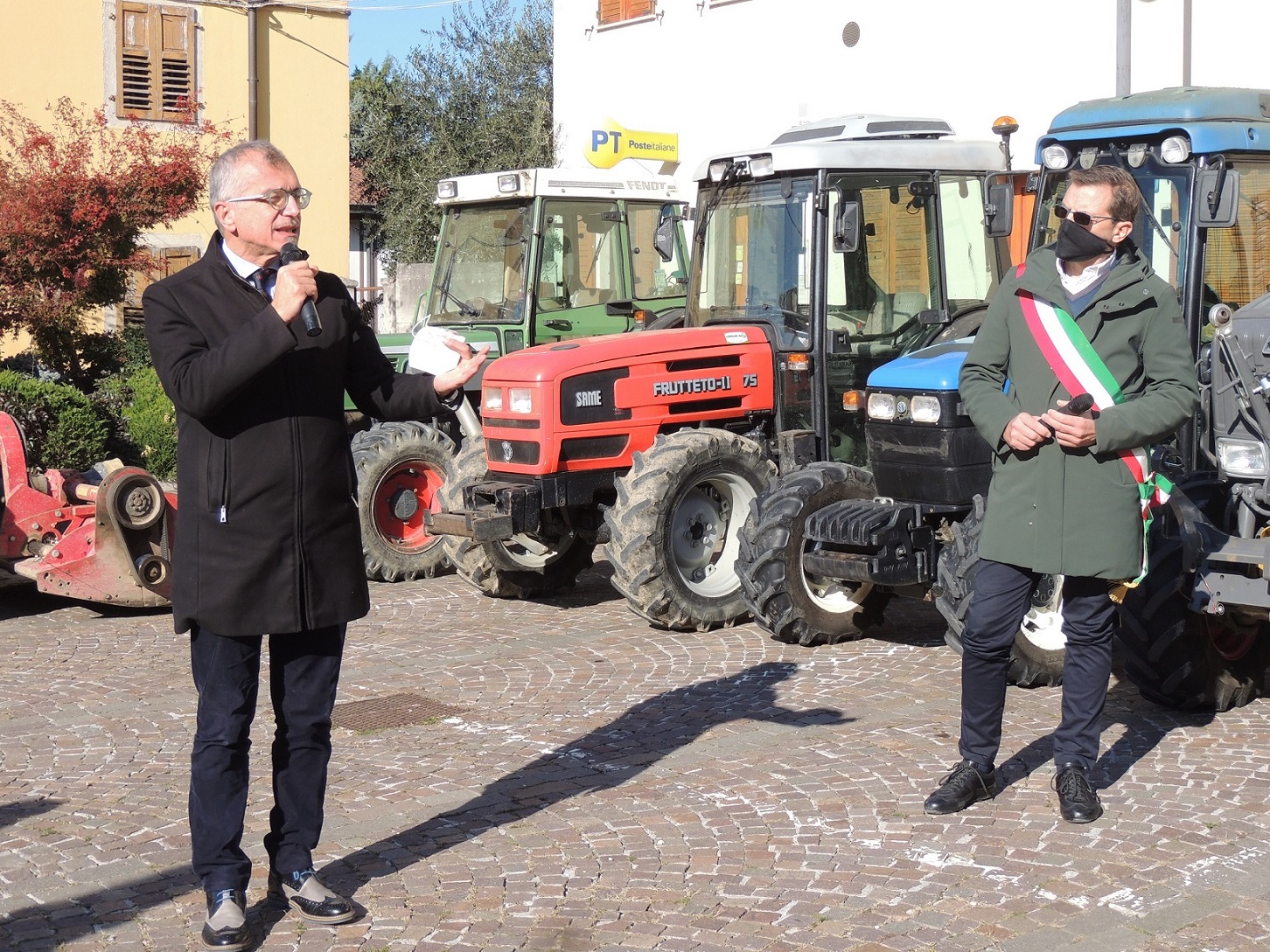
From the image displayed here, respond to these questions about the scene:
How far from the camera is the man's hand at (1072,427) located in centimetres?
459

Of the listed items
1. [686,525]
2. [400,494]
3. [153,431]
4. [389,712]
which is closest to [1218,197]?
[686,525]

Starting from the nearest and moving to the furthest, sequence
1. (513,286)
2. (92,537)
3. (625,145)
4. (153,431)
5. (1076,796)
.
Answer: (1076,796), (92,537), (513,286), (153,431), (625,145)

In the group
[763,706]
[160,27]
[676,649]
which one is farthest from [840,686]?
[160,27]

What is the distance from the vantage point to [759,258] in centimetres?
848

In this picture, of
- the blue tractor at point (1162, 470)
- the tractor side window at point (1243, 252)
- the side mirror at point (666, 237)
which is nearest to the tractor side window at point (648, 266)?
the side mirror at point (666, 237)

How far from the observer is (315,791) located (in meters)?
4.15

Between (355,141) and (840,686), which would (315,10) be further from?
(840,686)

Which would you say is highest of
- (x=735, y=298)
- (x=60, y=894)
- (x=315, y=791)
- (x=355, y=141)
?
(x=355, y=141)

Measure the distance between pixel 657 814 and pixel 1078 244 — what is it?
2.24 m

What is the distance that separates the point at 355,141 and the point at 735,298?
20.7 m

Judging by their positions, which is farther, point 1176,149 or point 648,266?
point 648,266

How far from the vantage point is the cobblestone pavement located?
13.7 feet

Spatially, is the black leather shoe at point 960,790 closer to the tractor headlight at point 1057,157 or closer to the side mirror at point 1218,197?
the side mirror at point 1218,197

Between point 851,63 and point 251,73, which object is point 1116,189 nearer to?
point 851,63
